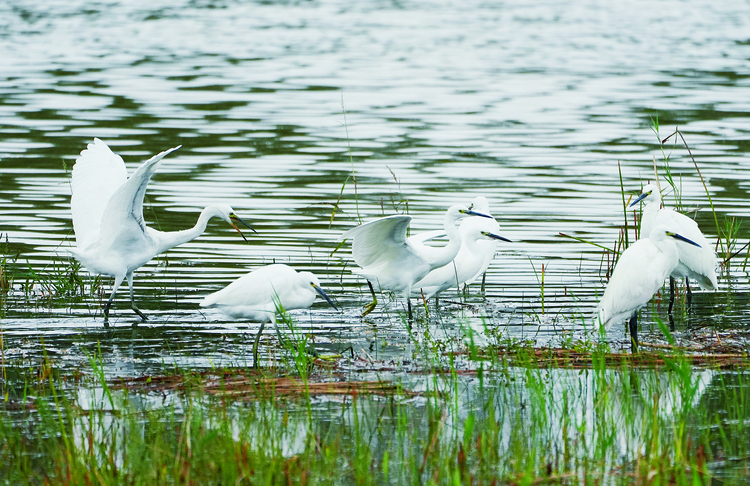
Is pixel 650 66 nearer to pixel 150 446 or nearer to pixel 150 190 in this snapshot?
pixel 150 190

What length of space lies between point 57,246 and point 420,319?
413cm

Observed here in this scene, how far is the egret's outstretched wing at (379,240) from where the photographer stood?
8.61 meters

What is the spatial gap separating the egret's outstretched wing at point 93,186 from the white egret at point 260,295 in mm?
2245

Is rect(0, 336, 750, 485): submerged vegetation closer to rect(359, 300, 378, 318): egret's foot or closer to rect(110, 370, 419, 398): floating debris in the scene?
rect(110, 370, 419, 398): floating debris

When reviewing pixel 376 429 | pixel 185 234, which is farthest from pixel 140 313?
pixel 376 429

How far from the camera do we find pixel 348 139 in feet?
29.5

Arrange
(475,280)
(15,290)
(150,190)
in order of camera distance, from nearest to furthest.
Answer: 1. (15,290)
2. (475,280)
3. (150,190)

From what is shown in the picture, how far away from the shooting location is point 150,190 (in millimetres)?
14461

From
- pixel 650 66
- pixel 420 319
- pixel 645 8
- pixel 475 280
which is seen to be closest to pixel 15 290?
pixel 420 319

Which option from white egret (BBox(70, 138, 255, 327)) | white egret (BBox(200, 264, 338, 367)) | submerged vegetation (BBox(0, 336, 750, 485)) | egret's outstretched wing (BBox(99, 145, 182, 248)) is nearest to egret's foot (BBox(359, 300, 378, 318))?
white egret (BBox(70, 138, 255, 327))

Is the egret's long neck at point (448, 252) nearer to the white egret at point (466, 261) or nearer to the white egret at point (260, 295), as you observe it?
the white egret at point (466, 261)

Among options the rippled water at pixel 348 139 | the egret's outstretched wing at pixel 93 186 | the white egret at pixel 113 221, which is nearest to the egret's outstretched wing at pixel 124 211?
the white egret at pixel 113 221

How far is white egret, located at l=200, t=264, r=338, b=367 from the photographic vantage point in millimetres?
7531

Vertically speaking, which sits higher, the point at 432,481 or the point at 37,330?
the point at 37,330
